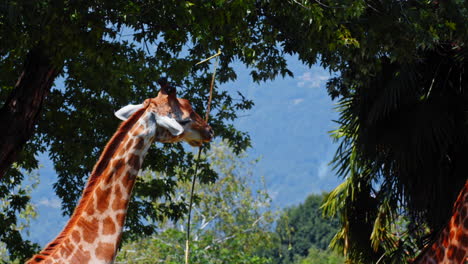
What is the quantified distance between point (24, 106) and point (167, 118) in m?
3.40

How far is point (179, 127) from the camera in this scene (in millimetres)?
6129

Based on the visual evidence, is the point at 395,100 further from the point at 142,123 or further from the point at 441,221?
the point at 142,123

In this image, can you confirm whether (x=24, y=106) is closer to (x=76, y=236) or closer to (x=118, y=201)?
(x=118, y=201)

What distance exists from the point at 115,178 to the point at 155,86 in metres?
6.61

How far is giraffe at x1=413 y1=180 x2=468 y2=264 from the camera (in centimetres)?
735

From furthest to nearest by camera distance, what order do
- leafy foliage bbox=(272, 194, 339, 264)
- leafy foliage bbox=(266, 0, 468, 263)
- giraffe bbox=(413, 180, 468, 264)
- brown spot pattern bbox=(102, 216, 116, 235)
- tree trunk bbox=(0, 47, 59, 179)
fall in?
leafy foliage bbox=(272, 194, 339, 264), leafy foliage bbox=(266, 0, 468, 263), tree trunk bbox=(0, 47, 59, 179), giraffe bbox=(413, 180, 468, 264), brown spot pattern bbox=(102, 216, 116, 235)

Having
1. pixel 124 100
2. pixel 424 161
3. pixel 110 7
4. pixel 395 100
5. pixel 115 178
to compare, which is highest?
pixel 124 100

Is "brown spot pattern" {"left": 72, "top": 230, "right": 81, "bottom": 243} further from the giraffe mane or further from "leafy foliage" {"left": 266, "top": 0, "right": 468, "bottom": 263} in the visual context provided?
"leafy foliage" {"left": 266, "top": 0, "right": 468, "bottom": 263}

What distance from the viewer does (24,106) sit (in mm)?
9023

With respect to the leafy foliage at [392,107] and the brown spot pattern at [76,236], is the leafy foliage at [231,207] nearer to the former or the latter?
the leafy foliage at [392,107]

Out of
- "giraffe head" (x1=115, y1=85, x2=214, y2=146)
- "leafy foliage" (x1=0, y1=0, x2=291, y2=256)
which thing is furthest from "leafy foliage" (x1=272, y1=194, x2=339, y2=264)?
"giraffe head" (x1=115, y1=85, x2=214, y2=146)

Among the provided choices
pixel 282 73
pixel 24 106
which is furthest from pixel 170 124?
pixel 282 73

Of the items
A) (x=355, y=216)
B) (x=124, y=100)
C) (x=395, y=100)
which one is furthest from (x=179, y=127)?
(x=355, y=216)

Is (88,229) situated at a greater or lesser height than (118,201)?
lesser
